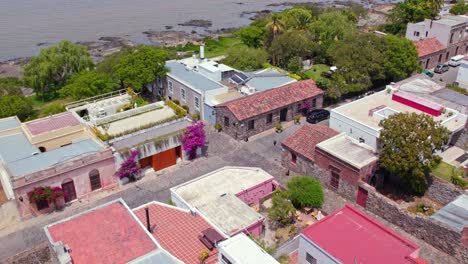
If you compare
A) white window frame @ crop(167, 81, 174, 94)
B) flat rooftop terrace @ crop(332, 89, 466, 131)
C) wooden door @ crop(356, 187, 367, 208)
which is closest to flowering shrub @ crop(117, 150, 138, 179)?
white window frame @ crop(167, 81, 174, 94)

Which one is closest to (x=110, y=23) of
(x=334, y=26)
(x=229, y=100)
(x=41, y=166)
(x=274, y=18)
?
(x=274, y=18)

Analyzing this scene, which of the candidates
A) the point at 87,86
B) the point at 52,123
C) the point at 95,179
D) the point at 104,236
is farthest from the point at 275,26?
the point at 104,236

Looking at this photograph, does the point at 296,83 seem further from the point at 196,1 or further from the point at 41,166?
the point at 196,1

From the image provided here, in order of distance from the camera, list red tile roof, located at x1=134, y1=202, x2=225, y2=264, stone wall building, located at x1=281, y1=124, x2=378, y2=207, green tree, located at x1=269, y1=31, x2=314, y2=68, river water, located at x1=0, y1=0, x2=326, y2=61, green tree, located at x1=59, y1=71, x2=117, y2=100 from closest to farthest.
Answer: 1. red tile roof, located at x1=134, y1=202, x2=225, y2=264
2. stone wall building, located at x1=281, y1=124, x2=378, y2=207
3. green tree, located at x1=59, y1=71, x2=117, y2=100
4. green tree, located at x1=269, y1=31, x2=314, y2=68
5. river water, located at x1=0, y1=0, x2=326, y2=61

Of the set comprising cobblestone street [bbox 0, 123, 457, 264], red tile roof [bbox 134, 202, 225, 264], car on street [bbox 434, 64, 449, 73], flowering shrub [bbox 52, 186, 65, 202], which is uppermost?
red tile roof [bbox 134, 202, 225, 264]

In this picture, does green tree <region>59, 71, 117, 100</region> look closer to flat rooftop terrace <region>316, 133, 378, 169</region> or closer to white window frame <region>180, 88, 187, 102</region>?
white window frame <region>180, 88, 187, 102</region>

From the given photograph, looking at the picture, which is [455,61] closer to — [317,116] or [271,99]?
[317,116]

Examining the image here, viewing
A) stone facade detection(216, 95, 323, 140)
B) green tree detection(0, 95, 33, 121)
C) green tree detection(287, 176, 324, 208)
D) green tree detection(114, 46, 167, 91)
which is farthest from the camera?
green tree detection(114, 46, 167, 91)
